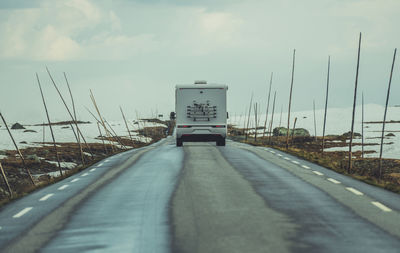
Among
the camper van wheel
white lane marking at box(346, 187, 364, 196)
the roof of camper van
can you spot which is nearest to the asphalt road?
white lane marking at box(346, 187, 364, 196)

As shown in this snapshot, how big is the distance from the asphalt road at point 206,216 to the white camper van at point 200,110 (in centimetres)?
1536

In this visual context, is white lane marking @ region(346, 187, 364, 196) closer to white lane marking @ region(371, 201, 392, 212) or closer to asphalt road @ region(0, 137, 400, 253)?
asphalt road @ region(0, 137, 400, 253)

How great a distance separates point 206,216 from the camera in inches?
319

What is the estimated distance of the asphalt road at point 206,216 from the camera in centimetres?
625

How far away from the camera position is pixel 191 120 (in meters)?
29.9

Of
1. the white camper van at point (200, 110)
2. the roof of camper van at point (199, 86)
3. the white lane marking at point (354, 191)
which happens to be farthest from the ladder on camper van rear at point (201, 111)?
the white lane marking at point (354, 191)

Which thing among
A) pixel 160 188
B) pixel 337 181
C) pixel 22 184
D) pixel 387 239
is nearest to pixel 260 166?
pixel 337 181

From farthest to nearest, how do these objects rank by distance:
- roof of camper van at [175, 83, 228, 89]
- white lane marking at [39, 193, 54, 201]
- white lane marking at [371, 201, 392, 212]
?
roof of camper van at [175, 83, 228, 89], white lane marking at [39, 193, 54, 201], white lane marking at [371, 201, 392, 212]

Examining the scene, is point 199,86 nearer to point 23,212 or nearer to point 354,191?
point 354,191

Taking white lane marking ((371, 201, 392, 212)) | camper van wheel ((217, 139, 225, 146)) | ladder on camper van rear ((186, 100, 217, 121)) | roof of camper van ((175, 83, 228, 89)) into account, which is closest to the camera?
white lane marking ((371, 201, 392, 212))

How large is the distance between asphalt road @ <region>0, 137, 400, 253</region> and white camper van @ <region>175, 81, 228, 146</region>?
15359 mm

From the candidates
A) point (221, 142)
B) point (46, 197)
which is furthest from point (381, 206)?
point (221, 142)

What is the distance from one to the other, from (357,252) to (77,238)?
3.57 meters

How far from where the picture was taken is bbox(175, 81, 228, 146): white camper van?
29328mm
